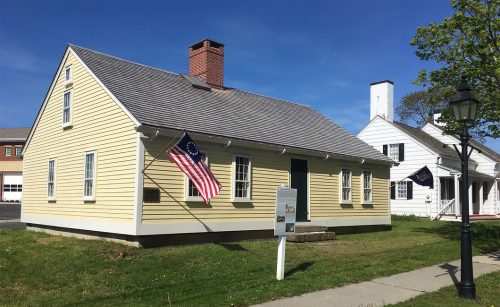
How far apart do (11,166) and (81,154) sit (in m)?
43.4

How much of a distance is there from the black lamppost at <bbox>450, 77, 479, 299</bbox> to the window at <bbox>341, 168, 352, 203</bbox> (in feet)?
34.0

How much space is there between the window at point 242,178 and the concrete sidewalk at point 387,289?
19.9 ft

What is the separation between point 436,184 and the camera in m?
29.1

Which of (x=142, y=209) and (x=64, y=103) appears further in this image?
(x=64, y=103)

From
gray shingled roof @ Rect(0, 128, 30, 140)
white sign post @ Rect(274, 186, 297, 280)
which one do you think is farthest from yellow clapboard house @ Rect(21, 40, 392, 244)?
gray shingled roof @ Rect(0, 128, 30, 140)

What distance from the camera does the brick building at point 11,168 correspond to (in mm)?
52812

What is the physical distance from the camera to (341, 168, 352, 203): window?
63.7 feet

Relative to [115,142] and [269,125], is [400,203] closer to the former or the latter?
[269,125]

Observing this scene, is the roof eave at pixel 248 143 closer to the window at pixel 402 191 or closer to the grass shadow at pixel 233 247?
the grass shadow at pixel 233 247

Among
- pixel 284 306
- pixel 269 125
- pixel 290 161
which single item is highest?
pixel 269 125

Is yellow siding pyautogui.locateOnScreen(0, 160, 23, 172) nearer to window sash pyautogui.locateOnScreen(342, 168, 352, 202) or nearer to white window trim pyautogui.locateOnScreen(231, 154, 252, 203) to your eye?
window sash pyautogui.locateOnScreen(342, 168, 352, 202)

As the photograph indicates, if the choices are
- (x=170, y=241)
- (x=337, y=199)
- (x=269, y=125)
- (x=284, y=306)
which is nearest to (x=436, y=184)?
(x=337, y=199)

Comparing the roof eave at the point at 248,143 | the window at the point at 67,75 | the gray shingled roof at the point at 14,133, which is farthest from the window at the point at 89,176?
the gray shingled roof at the point at 14,133

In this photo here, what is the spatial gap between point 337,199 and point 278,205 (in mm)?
9855
